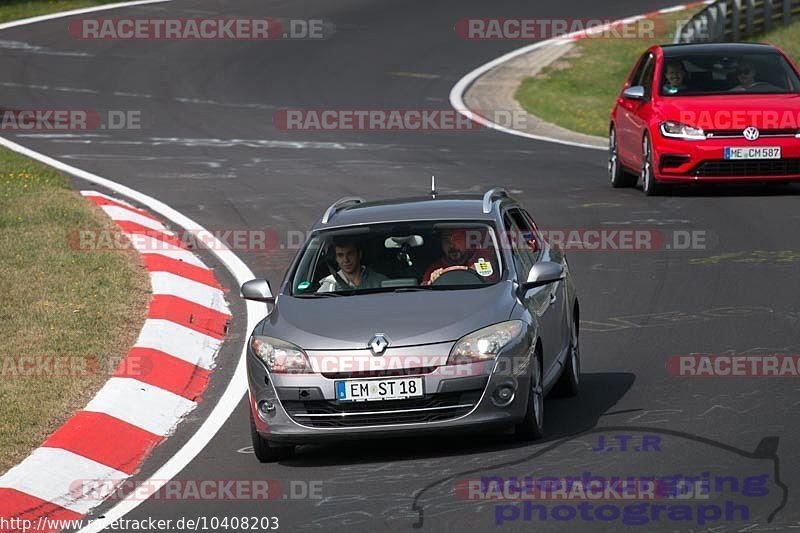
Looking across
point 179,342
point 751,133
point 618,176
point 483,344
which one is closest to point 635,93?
point 618,176

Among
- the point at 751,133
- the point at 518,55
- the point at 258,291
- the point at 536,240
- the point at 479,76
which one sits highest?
the point at 518,55

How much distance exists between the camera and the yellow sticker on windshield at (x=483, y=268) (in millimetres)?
10000

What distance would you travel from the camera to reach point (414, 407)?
29.7 feet

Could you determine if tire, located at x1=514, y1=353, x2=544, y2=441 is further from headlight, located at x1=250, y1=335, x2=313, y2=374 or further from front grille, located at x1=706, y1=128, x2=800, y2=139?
front grille, located at x1=706, y1=128, x2=800, y2=139

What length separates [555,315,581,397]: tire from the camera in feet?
34.8

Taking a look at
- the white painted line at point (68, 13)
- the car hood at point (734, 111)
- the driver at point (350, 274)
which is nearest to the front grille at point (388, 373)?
the driver at point (350, 274)

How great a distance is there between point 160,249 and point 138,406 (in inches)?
218

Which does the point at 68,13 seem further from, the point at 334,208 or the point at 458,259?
the point at 458,259

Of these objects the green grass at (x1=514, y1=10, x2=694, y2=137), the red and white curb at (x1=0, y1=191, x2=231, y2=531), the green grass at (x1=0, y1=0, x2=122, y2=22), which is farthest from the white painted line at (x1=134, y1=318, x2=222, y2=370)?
the green grass at (x1=0, y1=0, x2=122, y2=22)

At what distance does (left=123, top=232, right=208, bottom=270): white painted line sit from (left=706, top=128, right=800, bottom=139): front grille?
610 centimetres

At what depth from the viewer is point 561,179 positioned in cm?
2088

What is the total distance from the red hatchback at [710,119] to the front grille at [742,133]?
0.4 inches

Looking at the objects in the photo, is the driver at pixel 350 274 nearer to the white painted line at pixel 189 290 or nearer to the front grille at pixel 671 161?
the white painted line at pixel 189 290

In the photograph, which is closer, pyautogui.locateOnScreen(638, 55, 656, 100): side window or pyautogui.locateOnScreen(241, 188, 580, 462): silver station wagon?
pyautogui.locateOnScreen(241, 188, 580, 462): silver station wagon
